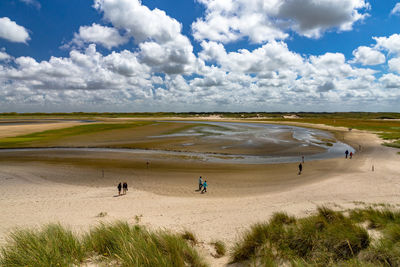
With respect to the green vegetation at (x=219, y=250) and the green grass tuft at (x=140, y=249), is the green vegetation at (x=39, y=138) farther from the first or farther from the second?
the green vegetation at (x=219, y=250)

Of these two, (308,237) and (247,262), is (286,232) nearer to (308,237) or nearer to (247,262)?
(308,237)

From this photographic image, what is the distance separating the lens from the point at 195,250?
581 cm

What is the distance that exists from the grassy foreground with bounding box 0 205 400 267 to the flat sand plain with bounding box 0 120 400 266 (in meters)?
1.26

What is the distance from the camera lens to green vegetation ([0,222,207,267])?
4664mm

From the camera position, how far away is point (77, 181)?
19406mm

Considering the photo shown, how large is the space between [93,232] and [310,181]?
753 inches

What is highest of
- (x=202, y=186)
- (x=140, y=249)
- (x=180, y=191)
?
(x=140, y=249)

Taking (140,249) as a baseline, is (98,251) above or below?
below

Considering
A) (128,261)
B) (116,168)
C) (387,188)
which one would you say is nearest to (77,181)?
(116,168)

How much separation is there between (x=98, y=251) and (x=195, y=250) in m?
2.70

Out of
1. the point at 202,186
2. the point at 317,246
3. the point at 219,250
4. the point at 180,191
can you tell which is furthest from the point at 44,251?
the point at 202,186

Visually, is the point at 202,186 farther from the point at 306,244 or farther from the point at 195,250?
the point at 306,244

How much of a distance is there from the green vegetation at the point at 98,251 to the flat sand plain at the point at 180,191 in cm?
170

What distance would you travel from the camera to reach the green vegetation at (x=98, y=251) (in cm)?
466
